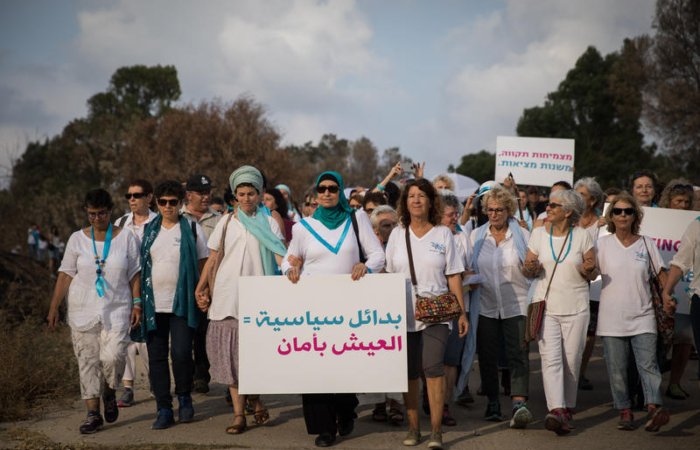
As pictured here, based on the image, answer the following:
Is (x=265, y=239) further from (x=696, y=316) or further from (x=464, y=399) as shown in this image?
(x=696, y=316)

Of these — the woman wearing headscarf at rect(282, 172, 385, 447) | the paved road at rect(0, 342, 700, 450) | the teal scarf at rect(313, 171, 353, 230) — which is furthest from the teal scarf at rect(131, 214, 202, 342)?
the teal scarf at rect(313, 171, 353, 230)

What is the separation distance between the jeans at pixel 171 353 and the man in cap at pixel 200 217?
1.31 m

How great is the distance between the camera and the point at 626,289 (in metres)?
6.25

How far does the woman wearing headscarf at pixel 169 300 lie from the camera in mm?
6484

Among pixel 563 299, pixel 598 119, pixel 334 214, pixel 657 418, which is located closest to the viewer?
pixel 334 214

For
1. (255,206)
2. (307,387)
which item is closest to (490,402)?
(307,387)

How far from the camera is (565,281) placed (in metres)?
6.30

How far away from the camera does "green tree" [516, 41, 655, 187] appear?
4184 cm

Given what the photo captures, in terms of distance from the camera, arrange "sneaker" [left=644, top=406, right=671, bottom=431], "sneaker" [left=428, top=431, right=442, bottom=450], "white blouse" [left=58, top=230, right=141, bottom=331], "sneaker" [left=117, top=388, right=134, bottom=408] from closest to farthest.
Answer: "sneaker" [left=428, top=431, right=442, bottom=450], "sneaker" [left=644, top=406, right=671, bottom=431], "white blouse" [left=58, top=230, right=141, bottom=331], "sneaker" [left=117, top=388, right=134, bottom=408]

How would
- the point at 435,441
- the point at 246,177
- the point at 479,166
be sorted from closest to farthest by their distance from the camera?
the point at 435,441, the point at 246,177, the point at 479,166

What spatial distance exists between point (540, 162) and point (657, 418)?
25.8 ft

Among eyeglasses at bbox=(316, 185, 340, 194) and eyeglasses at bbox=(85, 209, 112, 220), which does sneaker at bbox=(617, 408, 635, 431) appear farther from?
eyeglasses at bbox=(85, 209, 112, 220)

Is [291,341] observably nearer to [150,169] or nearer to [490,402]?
[490,402]

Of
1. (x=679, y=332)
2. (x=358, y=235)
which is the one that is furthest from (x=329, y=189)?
(x=679, y=332)
